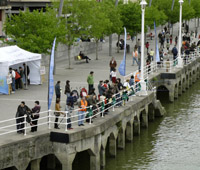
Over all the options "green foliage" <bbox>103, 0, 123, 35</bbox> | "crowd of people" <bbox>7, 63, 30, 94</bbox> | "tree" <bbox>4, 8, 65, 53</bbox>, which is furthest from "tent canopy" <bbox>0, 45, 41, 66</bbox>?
"green foliage" <bbox>103, 0, 123, 35</bbox>

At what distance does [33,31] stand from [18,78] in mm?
6022

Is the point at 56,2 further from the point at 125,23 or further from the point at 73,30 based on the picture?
the point at 125,23

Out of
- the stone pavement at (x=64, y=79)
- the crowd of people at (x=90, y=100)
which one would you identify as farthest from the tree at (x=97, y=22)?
the crowd of people at (x=90, y=100)

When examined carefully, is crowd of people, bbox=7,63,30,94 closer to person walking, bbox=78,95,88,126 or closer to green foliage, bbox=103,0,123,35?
person walking, bbox=78,95,88,126

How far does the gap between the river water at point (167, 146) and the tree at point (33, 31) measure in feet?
32.5

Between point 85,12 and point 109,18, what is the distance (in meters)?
8.34

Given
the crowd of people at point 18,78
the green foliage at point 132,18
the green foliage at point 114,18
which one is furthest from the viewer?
the green foliage at point 132,18

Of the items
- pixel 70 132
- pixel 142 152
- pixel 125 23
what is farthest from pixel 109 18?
pixel 70 132

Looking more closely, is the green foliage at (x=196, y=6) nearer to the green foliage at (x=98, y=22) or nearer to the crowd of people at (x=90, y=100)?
the green foliage at (x=98, y=22)

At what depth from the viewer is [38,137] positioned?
2541 cm

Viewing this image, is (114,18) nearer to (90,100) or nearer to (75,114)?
(75,114)

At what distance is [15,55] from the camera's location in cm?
3897

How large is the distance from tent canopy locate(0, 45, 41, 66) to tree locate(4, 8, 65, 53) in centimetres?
226

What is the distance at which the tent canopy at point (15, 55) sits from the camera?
37781 mm
